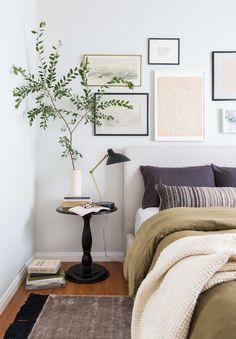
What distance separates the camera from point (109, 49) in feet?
9.55

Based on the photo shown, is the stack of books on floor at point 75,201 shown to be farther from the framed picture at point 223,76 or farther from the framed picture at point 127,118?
the framed picture at point 223,76

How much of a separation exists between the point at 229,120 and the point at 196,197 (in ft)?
3.53

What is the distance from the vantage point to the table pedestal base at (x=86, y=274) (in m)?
2.40

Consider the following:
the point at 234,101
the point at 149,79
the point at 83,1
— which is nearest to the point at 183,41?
the point at 149,79

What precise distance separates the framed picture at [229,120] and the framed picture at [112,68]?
91 cm

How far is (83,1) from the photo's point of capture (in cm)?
289

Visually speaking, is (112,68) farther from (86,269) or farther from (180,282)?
(180,282)

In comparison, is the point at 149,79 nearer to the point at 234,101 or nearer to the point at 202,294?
the point at 234,101

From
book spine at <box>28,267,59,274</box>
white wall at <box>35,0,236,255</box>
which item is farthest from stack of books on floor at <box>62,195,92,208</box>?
book spine at <box>28,267,59,274</box>

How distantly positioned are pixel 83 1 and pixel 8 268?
2.53 metres

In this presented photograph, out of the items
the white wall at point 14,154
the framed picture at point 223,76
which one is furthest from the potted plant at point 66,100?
the framed picture at point 223,76

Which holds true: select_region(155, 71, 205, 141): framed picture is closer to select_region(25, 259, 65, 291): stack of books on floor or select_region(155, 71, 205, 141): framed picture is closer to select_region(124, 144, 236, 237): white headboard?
select_region(124, 144, 236, 237): white headboard

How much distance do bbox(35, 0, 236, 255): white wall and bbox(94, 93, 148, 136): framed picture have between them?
0.07m

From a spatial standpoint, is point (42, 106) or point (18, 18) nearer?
point (18, 18)
